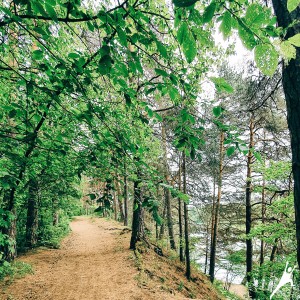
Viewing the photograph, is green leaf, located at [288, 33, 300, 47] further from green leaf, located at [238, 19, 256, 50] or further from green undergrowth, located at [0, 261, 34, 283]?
green undergrowth, located at [0, 261, 34, 283]

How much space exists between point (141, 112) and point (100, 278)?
6.05 m

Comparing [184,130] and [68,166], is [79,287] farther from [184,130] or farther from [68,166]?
[184,130]

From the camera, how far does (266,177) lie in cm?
693

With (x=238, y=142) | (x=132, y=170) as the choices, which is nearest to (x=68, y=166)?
(x=132, y=170)

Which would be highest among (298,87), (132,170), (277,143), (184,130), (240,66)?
(240,66)

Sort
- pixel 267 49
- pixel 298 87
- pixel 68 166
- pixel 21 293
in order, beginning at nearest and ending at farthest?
pixel 267 49 → pixel 298 87 → pixel 68 166 → pixel 21 293

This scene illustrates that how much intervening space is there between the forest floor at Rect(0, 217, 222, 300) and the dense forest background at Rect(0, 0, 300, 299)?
91 cm

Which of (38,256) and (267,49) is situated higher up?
(267,49)

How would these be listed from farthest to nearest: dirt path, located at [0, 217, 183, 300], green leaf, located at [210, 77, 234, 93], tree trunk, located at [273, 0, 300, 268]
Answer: dirt path, located at [0, 217, 183, 300]
tree trunk, located at [273, 0, 300, 268]
green leaf, located at [210, 77, 234, 93]

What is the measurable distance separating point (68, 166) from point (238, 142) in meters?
2.85

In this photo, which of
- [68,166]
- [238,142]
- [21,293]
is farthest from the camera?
[21,293]

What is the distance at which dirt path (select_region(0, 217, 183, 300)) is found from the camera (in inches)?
224

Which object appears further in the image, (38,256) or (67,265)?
(38,256)

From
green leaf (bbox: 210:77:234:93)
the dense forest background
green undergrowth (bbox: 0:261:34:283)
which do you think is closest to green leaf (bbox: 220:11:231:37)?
the dense forest background
